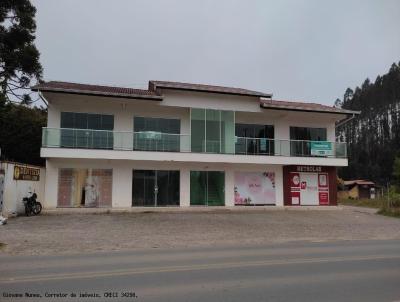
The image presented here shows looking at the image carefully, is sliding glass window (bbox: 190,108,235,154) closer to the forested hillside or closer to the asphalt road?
the asphalt road

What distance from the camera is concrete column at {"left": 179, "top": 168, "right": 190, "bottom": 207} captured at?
26.0 metres

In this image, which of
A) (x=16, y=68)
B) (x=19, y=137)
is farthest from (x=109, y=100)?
(x=19, y=137)

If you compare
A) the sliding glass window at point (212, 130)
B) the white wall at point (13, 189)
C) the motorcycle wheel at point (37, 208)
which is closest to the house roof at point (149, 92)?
the sliding glass window at point (212, 130)

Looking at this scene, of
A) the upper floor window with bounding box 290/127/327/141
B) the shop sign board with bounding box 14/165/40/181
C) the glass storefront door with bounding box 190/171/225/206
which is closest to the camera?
the shop sign board with bounding box 14/165/40/181

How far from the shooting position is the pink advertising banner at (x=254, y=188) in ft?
89.6

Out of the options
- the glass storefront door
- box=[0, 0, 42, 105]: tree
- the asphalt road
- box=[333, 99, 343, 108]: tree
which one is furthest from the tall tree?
box=[333, 99, 343, 108]: tree

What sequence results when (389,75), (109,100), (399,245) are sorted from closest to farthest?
(399,245) → (109,100) → (389,75)

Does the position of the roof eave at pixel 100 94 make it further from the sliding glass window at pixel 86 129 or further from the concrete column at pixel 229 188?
the concrete column at pixel 229 188

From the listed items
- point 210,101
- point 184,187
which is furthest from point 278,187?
point 210,101

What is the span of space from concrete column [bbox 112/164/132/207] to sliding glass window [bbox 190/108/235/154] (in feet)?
14.0

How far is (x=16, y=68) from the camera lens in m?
27.4

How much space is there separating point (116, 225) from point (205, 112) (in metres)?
10.3

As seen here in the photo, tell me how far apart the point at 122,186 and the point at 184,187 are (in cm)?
376

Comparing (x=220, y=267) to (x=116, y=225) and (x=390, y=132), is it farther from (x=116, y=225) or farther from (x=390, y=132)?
(x=390, y=132)
